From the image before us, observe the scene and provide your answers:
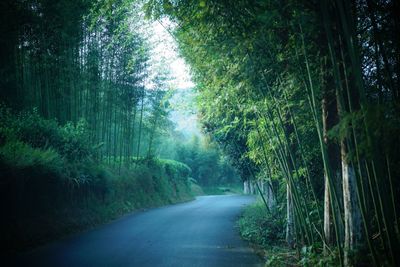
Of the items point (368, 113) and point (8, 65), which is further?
point (8, 65)

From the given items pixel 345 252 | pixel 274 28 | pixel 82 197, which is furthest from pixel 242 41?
pixel 82 197

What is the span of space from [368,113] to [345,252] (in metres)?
1.57

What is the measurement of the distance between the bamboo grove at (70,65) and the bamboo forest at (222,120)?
0.05 metres

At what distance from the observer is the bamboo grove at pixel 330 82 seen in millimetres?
2082

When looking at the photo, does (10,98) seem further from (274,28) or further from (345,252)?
(345,252)

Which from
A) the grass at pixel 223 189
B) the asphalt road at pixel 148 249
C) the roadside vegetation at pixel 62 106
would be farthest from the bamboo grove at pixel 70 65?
the grass at pixel 223 189

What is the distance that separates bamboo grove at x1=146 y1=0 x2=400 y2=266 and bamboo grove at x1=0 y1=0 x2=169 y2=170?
2.13m

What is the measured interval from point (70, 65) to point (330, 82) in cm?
777

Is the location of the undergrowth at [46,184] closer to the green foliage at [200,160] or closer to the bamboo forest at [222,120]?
the bamboo forest at [222,120]

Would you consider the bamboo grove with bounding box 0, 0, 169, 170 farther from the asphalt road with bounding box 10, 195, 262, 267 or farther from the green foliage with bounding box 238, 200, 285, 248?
the green foliage with bounding box 238, 200, 285, 248

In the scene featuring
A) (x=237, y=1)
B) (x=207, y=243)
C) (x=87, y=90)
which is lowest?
(x=207, y=243)

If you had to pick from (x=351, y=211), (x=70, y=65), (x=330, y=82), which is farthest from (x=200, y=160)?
(x=351, y=211)

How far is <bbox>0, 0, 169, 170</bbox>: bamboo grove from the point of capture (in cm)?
755

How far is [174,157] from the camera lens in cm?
3472
